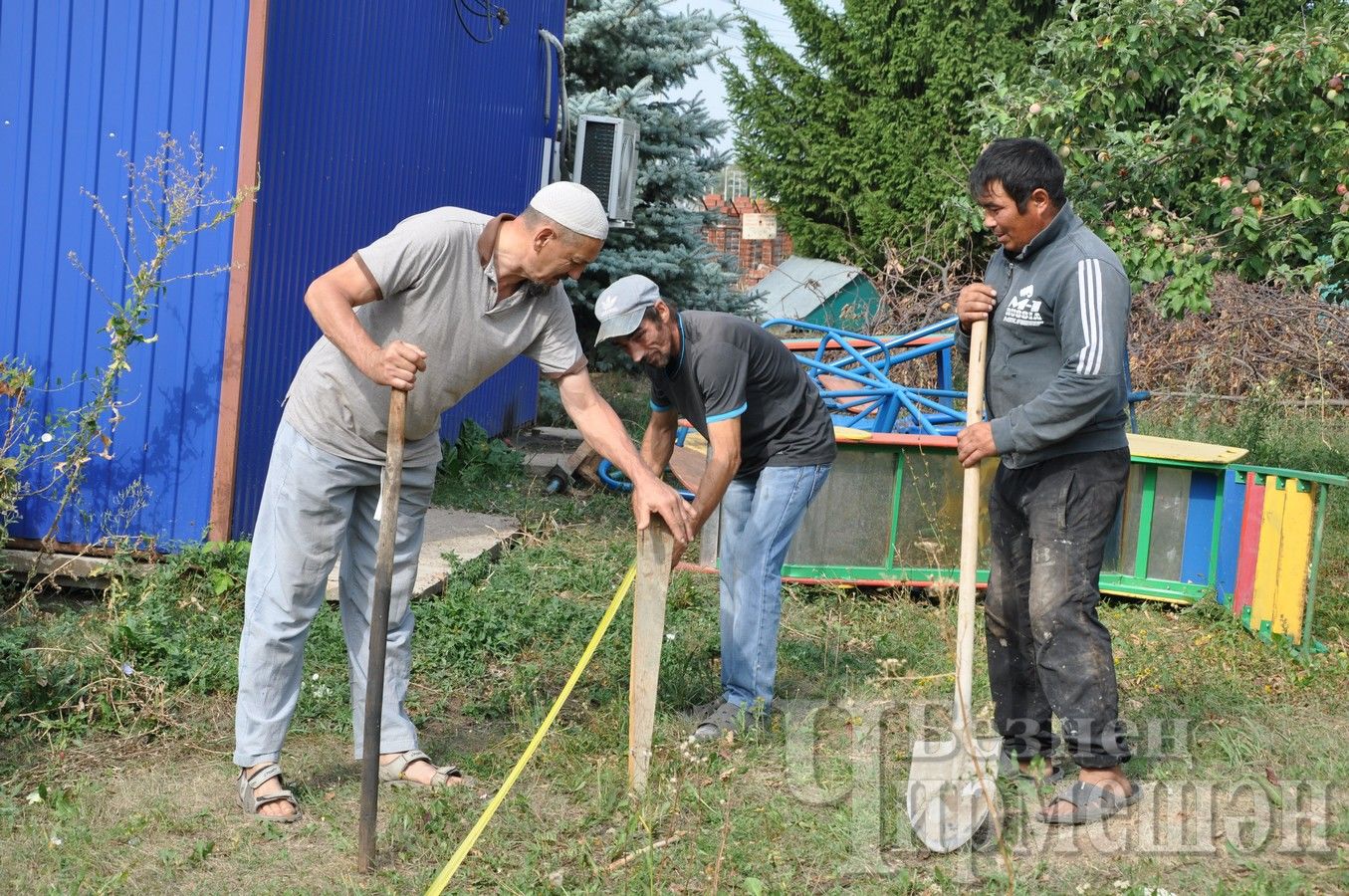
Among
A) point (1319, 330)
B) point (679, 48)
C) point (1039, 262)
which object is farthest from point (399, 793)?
point (679, 48)

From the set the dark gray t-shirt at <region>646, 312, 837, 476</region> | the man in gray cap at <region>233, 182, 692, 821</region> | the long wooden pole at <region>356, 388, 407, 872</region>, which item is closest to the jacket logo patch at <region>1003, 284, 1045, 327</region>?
the dark gray t-shirt at <region>646, 312, 837, 476</region>

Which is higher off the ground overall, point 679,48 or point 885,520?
point 679,48

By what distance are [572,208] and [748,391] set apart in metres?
1.11

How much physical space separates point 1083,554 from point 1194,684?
5.65 feet

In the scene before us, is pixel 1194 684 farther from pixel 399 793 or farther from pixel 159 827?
pixel 159 827

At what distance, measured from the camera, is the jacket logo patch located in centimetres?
377

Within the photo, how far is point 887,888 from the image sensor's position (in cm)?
348

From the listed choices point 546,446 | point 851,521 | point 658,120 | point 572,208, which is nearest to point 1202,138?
point 851,521

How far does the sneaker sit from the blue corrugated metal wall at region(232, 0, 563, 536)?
108 inches

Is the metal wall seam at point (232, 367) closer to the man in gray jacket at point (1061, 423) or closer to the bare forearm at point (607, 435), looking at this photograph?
the bare forearm at point (607, 435)


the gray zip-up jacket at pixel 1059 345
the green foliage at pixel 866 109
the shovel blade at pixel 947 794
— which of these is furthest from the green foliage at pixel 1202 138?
the green foliage at pixel 866 109

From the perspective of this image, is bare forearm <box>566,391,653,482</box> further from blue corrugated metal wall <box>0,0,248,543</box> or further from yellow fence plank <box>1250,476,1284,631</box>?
yellow fence plank <box>1250,476,1284,631</box>

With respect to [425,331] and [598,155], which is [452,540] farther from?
[598,155]

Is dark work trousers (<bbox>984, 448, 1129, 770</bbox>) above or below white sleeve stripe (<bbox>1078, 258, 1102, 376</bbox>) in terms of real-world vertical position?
below
